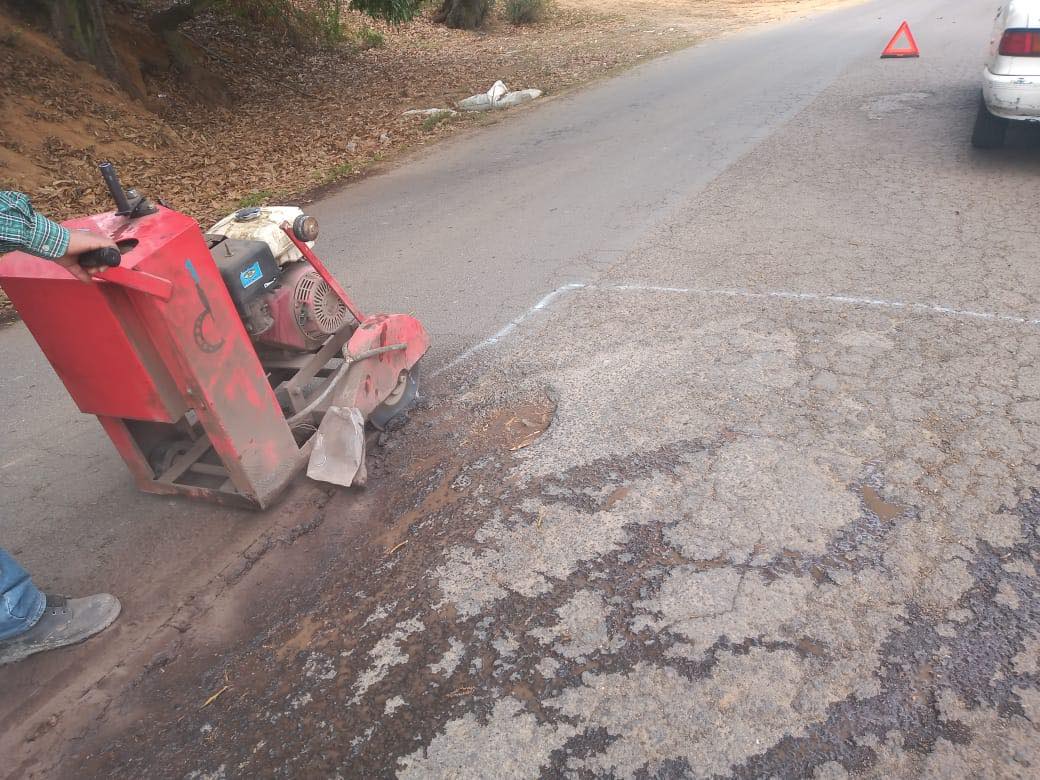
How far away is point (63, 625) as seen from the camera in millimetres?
2908

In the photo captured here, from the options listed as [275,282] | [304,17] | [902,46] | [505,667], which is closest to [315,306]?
[275,282]

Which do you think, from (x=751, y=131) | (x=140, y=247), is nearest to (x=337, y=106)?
(x=751, y=131)

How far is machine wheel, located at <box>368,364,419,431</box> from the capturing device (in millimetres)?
3887

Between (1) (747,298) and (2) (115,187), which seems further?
(1) (747,298)

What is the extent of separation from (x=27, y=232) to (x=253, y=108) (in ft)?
35.6

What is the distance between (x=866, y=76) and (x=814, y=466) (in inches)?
408

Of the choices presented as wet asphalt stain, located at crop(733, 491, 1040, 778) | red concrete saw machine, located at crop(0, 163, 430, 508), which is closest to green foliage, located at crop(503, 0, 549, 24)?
red concrete saw machine, located at crop(0, 163, 430, 508)

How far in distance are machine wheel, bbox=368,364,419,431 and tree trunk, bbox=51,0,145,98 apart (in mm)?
9354

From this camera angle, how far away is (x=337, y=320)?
3848 millimetres

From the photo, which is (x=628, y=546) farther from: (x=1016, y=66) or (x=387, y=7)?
(x=387, y=7)

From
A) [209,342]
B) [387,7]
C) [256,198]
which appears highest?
[209,342]

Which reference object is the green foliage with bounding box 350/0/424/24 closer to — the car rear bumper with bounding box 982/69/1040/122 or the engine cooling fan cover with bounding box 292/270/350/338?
the car rear bumper with bounding box 982/69/1040/122

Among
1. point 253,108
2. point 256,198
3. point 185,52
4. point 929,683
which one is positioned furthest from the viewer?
point 185,52

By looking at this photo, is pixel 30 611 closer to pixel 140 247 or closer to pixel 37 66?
pixel 140 247
